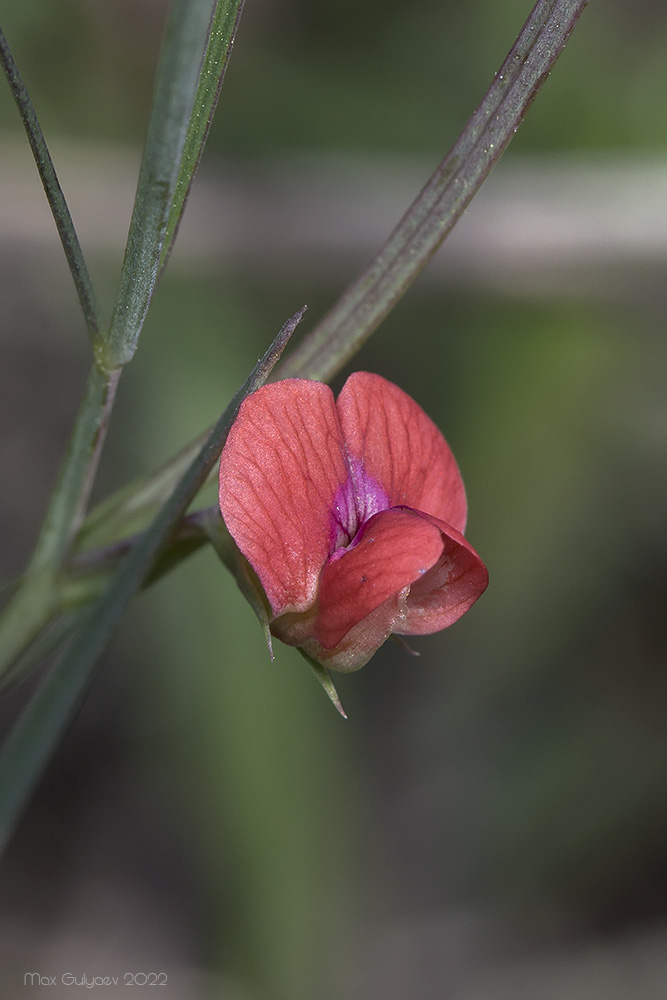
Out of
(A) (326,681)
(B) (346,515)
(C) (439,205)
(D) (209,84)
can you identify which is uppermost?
(D) (209,84)

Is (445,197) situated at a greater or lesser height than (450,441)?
lesser

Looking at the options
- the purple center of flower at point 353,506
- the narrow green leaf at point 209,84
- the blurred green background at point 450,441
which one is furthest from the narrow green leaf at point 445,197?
the blurred green background at point 450,441

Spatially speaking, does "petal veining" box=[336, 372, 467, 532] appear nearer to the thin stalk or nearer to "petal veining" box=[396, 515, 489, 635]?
"petal veining" box=[396, 515, 489, 635]

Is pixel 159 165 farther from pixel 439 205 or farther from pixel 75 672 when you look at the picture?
pixel 75 672

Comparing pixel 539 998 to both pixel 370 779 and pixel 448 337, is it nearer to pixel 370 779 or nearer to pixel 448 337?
pixel 370 779

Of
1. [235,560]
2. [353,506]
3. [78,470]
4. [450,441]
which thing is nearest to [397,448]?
[353,506]

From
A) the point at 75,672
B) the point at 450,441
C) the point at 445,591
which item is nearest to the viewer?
the point at 75,672

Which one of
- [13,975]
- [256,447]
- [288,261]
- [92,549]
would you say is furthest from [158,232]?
[13,975]
